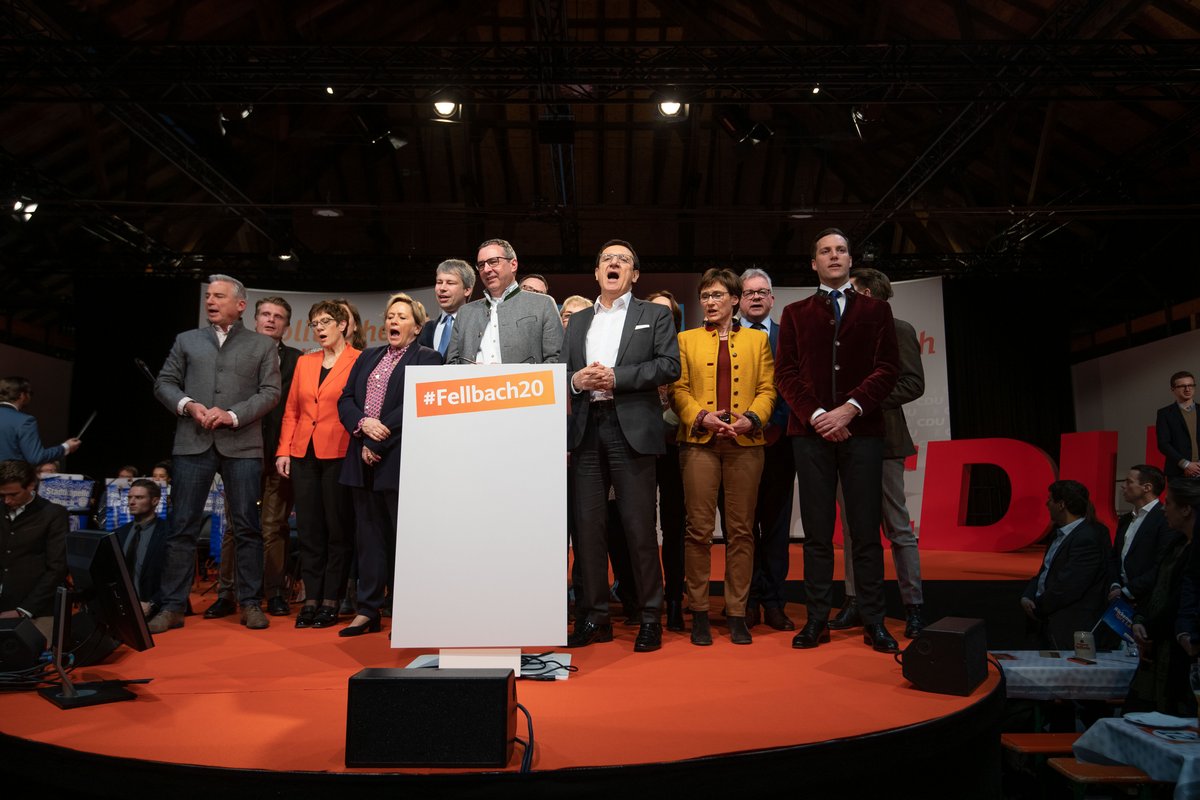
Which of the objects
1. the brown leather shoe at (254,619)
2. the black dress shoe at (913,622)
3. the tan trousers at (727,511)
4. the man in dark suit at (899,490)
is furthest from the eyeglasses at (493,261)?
the black dress shoe at (913,622)

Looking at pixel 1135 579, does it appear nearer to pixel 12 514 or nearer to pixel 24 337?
pixel 12 514

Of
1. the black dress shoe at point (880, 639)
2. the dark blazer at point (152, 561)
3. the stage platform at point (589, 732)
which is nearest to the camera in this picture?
the stage platform at point (589, 732)

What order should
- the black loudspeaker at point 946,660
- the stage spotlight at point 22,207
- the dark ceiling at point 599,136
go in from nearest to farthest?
the black loudspeaker at point 946,660, the dark ceiling at point 599,136, the stage spotlight at point 22,207

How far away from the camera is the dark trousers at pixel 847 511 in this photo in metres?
3.41

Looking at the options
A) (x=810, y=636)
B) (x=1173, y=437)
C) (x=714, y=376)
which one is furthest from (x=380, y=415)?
(x=1173, y=437)

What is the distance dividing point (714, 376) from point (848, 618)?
1.33 metres

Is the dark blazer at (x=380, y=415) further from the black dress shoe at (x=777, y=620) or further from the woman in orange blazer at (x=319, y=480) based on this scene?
the black dress shoe at (x=777, y=620)

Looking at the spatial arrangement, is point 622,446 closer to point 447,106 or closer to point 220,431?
point 220,431

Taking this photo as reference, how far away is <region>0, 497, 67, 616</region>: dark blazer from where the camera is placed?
3.75 metres

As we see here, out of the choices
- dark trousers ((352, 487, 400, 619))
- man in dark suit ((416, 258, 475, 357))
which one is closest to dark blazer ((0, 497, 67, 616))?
dark trousers ((352, 487, 400, 619))

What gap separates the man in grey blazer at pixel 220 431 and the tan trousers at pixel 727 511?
2173mm

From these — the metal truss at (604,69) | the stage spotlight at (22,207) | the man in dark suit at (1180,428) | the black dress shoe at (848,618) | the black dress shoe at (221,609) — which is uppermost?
the metal truss at (604,69)

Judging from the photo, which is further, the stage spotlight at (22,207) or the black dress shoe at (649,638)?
the stage spotlight at (22,207)

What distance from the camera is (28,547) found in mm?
3807
